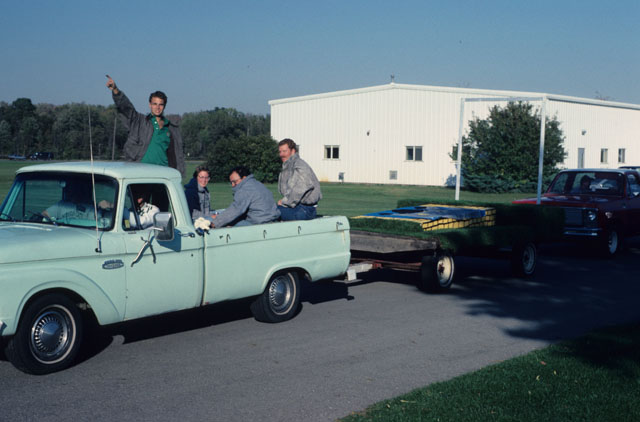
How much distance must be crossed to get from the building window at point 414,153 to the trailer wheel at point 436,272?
118ft

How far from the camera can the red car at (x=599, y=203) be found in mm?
15258

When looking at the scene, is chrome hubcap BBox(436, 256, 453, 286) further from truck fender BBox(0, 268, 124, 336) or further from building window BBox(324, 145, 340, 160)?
building window BBox(324, 145, 340, 160)

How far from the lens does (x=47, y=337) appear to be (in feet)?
20.4

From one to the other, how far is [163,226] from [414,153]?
41.0 metres

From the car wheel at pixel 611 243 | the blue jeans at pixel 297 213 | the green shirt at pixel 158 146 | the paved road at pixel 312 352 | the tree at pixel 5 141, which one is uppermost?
the tree at pixel 5 141

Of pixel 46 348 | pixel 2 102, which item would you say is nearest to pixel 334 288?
pixel 46 348

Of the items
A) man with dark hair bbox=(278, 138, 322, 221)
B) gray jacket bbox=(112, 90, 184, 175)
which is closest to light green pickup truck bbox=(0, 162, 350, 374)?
man with dark hair bbox=(278, 138, 322, 221)

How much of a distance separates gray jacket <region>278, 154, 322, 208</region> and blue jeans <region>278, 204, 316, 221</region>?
4.1 inches

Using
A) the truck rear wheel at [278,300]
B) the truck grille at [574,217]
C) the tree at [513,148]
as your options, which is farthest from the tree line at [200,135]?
the truck rear wheel at [278,300]

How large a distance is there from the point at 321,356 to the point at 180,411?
6.65ft

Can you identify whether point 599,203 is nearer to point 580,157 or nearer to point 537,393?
point 537,393

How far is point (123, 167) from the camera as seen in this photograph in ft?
23.6

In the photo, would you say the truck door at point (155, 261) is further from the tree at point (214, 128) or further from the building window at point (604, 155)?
the tree at point (214, 128)

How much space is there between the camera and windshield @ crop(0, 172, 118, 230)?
6867mm
